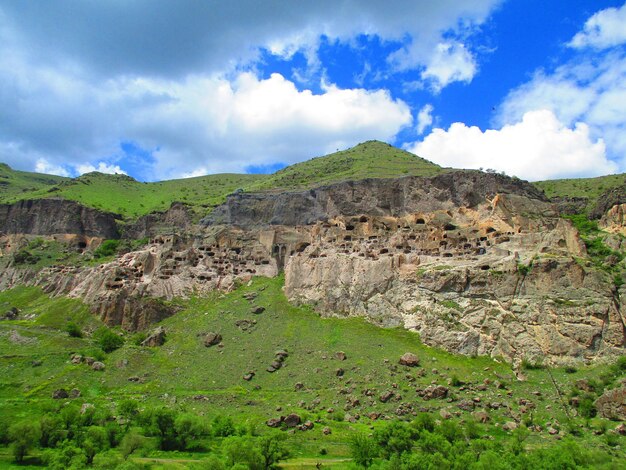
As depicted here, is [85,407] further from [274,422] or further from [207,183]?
[207,183]

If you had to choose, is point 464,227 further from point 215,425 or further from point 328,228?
point 215,425

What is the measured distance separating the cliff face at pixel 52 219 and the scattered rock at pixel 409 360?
8464 centimetres

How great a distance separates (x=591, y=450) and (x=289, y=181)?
318 feet

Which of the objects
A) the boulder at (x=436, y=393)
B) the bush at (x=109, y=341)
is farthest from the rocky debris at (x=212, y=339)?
the boulder at (x=436, y=393)

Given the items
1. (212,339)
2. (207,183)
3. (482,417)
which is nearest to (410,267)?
(482,417)

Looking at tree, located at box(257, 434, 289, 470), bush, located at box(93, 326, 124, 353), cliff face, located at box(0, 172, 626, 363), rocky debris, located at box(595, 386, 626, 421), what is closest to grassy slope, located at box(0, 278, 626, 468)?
rocky debris, located at box(595, 386, 626, 421)

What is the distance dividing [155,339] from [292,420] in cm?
2867

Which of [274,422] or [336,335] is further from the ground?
[336,335]

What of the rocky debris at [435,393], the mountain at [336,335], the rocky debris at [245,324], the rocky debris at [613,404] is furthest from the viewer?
the rocky debris at [245,324]

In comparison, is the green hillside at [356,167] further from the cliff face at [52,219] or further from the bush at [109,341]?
the bush at [109,341]

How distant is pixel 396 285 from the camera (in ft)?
212

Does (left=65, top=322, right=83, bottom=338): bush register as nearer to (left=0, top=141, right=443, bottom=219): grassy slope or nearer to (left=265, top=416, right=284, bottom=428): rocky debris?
(left=265, top=416, right=284, bottom=428): rocky debris

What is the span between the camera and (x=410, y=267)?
66438mm

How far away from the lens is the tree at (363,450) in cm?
3681
